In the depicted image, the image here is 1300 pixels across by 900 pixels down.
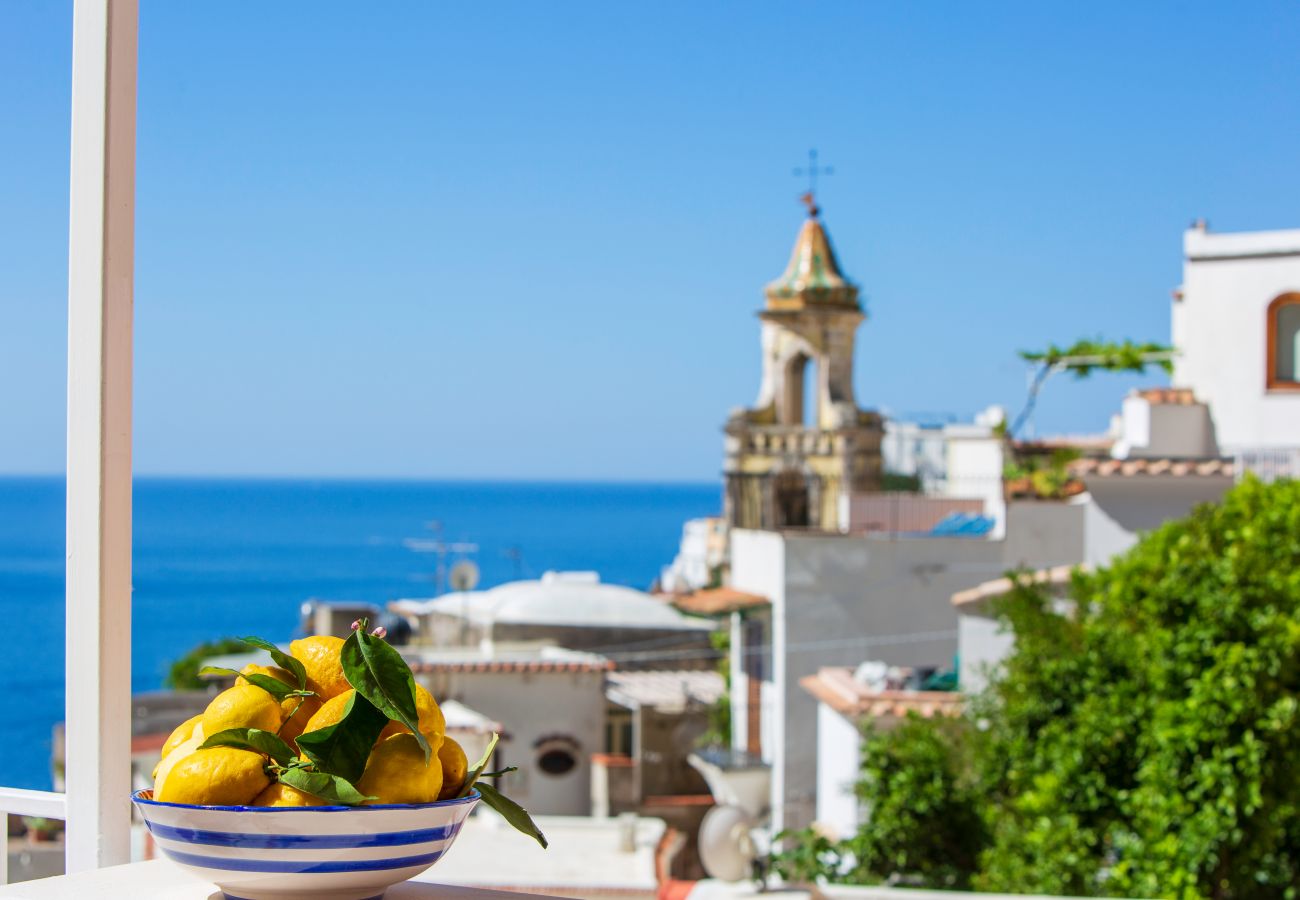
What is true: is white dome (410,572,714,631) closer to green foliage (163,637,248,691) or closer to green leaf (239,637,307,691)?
green foliage (163,637,248,691)

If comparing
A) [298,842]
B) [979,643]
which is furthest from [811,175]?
[298,842]

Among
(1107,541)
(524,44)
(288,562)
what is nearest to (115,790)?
(1107,541)

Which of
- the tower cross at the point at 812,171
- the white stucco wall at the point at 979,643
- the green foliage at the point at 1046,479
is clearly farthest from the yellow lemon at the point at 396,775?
the tower cross at the point at 812,171

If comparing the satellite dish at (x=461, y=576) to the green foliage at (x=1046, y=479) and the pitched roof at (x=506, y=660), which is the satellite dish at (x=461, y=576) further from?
the green foliage at (x=1046, y=479)

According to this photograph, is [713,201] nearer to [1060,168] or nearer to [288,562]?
[1060,168]

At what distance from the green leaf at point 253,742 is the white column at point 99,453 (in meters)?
0.35

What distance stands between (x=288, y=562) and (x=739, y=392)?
3896cm

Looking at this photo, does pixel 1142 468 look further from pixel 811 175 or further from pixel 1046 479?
pixel 811 175

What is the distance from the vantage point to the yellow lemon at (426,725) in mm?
1175

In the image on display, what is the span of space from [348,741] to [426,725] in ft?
0.20

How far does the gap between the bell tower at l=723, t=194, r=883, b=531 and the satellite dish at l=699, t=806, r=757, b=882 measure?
2256 centimetres

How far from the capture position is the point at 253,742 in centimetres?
116

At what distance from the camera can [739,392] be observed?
62.2m

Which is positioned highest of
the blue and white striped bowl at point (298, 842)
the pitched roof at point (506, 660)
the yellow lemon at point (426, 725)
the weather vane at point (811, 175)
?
the weather vane at point (811, 175)
